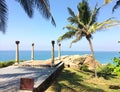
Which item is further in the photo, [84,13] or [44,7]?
[84,13]

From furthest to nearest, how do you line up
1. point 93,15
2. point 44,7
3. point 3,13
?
point 93,15, point 44,7, point 3,13

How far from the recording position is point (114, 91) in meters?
17.6

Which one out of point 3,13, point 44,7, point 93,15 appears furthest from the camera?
point 93,15

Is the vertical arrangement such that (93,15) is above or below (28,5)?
Answer: above

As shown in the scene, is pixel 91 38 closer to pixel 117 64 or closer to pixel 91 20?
pixel 91 20

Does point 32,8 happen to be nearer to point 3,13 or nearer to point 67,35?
point 3,13

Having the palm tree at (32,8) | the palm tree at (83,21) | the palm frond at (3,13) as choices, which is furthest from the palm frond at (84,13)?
the palm frond at (3,13)

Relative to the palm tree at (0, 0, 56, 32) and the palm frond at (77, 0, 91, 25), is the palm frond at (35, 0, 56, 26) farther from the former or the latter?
the palm frond at (77, 0, 91, 25)

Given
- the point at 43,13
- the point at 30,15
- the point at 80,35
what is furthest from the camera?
the point at 80,35

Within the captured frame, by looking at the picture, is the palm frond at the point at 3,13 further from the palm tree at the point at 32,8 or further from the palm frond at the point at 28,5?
the palm frond at the point at 28,5

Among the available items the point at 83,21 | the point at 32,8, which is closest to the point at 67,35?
the point at 83,21

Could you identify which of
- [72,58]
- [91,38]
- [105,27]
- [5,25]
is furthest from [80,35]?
[5,25]

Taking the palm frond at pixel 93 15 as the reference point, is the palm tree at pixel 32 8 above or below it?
below

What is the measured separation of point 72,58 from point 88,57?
2.50 metres
